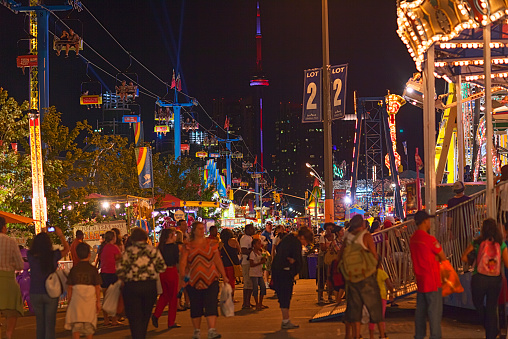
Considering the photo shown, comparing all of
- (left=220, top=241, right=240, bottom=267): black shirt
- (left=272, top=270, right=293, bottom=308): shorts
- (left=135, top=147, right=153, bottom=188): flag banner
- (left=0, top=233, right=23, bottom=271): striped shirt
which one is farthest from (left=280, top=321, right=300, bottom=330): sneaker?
(left=135, top=147, right=153, bottom=188): flag banner

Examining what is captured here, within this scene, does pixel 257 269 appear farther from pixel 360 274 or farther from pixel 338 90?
pixel 360 274

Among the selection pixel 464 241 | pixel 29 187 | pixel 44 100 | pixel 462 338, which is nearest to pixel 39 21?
pixel 44 100

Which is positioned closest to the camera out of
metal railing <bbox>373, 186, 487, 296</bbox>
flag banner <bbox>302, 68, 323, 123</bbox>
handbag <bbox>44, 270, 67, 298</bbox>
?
handbag <bbox>44, 270, 67, 298</bbox>

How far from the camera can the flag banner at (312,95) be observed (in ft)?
61.4

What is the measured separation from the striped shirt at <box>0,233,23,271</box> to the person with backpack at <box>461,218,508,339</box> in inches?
257

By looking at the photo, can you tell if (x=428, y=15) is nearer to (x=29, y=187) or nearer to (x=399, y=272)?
(x=399, y=272)

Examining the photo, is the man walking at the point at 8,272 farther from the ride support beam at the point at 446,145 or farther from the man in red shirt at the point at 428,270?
the ride support beam at the point at 446,145

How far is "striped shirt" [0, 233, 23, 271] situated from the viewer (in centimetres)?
1033

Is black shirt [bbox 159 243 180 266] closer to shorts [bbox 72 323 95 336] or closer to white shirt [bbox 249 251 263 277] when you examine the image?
white shirt [bbox 249 251 263 277]

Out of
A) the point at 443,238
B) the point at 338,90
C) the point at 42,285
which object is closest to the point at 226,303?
the point at 42,285

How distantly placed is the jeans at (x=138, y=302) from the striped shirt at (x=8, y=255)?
78.0 inches

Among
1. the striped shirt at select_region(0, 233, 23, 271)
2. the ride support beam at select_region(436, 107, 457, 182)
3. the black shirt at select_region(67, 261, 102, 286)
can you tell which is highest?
the ride support beam at select_region(436, 107, 457, 182)

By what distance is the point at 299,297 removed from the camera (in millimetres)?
18328

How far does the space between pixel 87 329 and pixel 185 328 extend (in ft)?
11.2
